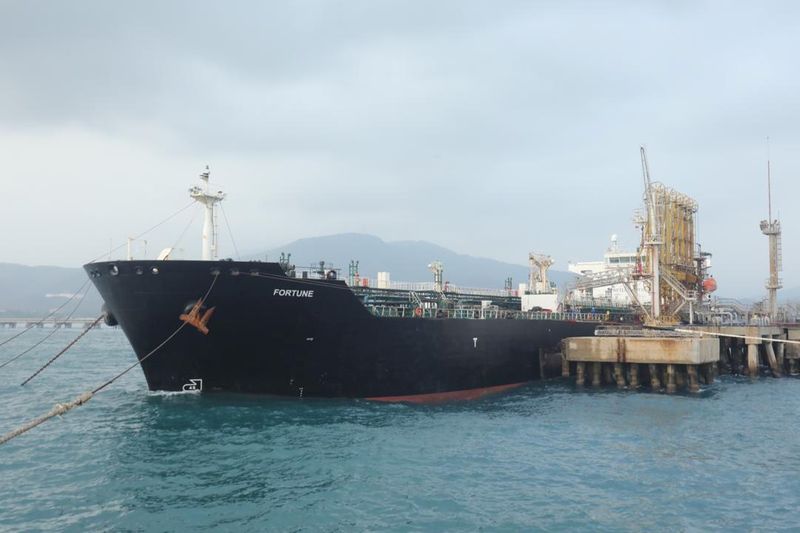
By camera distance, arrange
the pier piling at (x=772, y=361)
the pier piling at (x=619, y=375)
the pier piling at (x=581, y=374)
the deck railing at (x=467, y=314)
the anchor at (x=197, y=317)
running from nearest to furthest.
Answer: the anchor at (x=197, y=317) < the deck railing at (x=467, y=314) < the pier piling at (x=619, y=375) < the pier piling at (x=581, y=374) < the pier piling at (x=772, y=361)

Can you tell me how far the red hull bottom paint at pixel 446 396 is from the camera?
1033 inches

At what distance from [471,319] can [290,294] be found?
10705 millimetres

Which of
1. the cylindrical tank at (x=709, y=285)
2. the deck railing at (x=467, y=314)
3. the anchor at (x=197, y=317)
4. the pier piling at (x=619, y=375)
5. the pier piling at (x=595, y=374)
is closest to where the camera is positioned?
the anchor at (x=197, y=317)

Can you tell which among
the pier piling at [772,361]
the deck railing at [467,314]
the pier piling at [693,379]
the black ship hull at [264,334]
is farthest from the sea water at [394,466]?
the pier piling at [772,361]

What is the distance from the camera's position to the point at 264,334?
23.2 m

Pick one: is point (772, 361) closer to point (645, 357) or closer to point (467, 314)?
point (645, 357)

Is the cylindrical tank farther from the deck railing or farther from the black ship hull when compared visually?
the black ship hull

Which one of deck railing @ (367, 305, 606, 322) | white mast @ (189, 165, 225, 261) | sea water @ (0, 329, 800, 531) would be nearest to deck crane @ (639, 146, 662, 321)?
deck railing @ (367, 305, 606, 322)

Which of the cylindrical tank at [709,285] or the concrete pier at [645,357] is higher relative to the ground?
the cylindrical tank at [709,285]

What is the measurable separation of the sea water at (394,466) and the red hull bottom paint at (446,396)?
1152mm

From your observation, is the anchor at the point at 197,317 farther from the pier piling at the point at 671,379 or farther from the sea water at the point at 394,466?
the pier piling at the point at 671,379

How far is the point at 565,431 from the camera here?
21.3 m

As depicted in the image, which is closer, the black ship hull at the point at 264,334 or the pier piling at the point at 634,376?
the black ship hull at the point at 264,334

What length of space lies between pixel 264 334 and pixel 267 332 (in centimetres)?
15
